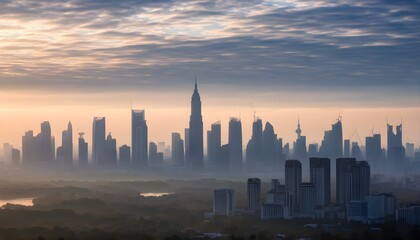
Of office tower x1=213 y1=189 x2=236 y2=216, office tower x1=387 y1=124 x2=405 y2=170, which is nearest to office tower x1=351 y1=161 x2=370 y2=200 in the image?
office tower x1=213 y1=189 x2=236 y2=216

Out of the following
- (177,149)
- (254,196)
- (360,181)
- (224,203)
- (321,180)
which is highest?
(177,149)

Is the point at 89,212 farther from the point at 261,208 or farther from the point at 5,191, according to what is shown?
the point at 5,191

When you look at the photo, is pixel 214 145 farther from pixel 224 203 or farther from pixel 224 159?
pixel 224 203

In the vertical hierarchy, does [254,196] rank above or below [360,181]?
below

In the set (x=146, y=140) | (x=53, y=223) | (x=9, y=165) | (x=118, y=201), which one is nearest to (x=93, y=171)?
(x=146, y=140)

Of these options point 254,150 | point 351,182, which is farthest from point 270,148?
point 351,182

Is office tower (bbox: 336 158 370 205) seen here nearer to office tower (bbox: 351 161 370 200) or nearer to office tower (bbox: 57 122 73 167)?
office tower (bbox: 351 161 370 200)
